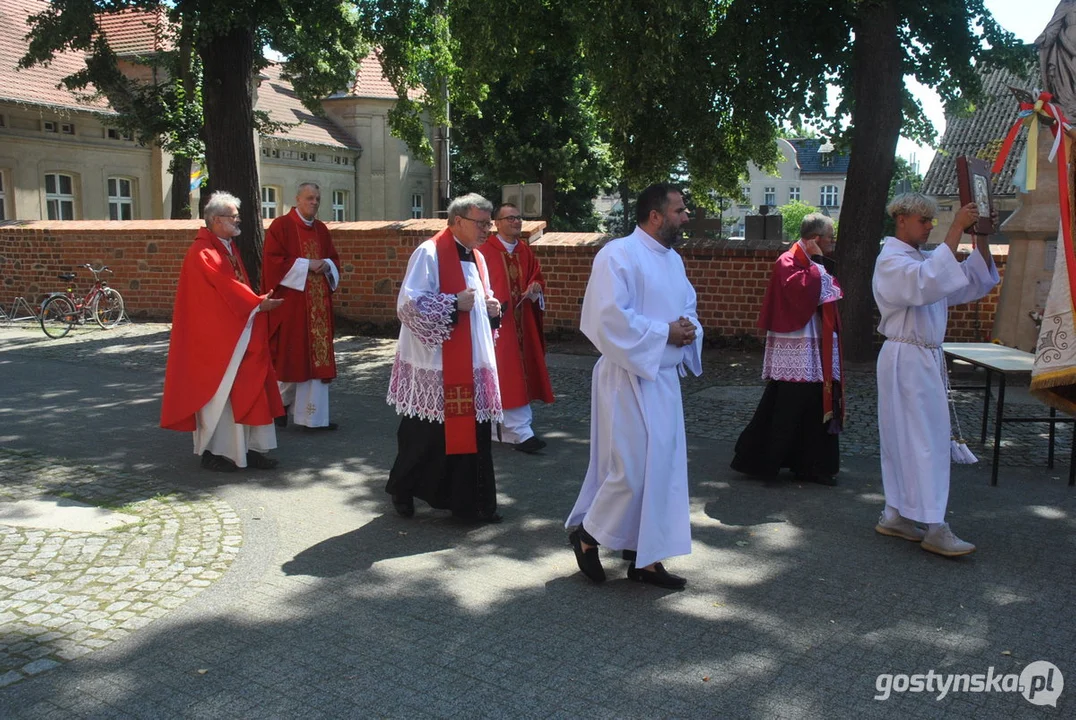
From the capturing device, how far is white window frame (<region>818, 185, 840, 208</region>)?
85.6 m

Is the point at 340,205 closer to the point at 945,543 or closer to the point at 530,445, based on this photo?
the point at 530,445

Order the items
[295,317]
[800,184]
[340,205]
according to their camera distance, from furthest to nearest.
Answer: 1. [800,184]
2. [340,205]
3. [295,317]

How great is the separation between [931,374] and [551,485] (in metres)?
2.59

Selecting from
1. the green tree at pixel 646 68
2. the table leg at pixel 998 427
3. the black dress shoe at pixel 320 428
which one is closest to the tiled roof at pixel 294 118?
the green tree at pixel 646 68

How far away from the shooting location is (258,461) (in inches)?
281

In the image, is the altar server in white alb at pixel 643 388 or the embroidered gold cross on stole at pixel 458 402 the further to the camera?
the embroidered gold cross on stole at pixel 458 402

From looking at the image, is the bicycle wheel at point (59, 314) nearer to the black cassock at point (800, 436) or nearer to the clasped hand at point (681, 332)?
the black cassock at point (800, 436)

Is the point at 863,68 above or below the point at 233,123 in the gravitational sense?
above

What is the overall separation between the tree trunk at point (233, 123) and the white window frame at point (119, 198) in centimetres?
1673

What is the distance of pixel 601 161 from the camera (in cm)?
3017

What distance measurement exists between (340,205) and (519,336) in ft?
108

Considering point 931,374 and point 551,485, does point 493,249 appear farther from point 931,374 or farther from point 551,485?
point 931,374

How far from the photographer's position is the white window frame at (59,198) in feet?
87.1

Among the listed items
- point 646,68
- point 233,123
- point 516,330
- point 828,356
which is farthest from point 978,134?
point 828,356
